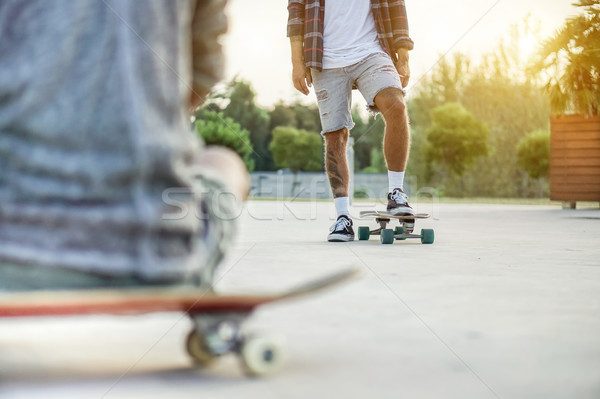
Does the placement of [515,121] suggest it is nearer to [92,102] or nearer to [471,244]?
[471,244]

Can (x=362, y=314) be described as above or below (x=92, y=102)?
below

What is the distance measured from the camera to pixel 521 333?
1650mm

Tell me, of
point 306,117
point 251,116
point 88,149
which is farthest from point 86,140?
point 306,117

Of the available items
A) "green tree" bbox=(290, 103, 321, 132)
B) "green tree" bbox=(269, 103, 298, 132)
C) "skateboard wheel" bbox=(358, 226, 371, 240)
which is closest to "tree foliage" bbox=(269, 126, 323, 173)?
"green tree" bbox=(290, 103, 321, 132)

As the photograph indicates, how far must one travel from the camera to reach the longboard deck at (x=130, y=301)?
1038 mm

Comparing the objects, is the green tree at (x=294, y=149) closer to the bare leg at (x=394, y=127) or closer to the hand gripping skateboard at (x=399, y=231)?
the hand gripping skateboard at (x=399, y=231)

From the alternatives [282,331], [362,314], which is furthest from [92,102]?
[362,314]

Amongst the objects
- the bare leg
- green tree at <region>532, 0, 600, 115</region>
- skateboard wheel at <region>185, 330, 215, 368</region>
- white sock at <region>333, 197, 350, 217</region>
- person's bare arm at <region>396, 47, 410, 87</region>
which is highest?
green tree at <region>532, 0, 600, 115</region>

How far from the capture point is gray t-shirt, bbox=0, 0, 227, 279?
1.11 meters

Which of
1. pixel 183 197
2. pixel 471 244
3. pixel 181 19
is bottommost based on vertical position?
pixel 471 244

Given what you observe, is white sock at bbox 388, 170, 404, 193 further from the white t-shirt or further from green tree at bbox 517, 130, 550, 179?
green tree at bbox 517, 130, 550, 179

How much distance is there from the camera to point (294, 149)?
97.7ft

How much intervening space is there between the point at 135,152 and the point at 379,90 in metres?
3.08

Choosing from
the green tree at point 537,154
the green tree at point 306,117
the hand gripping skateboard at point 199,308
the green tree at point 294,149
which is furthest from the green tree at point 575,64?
the green tree at point 306,117
